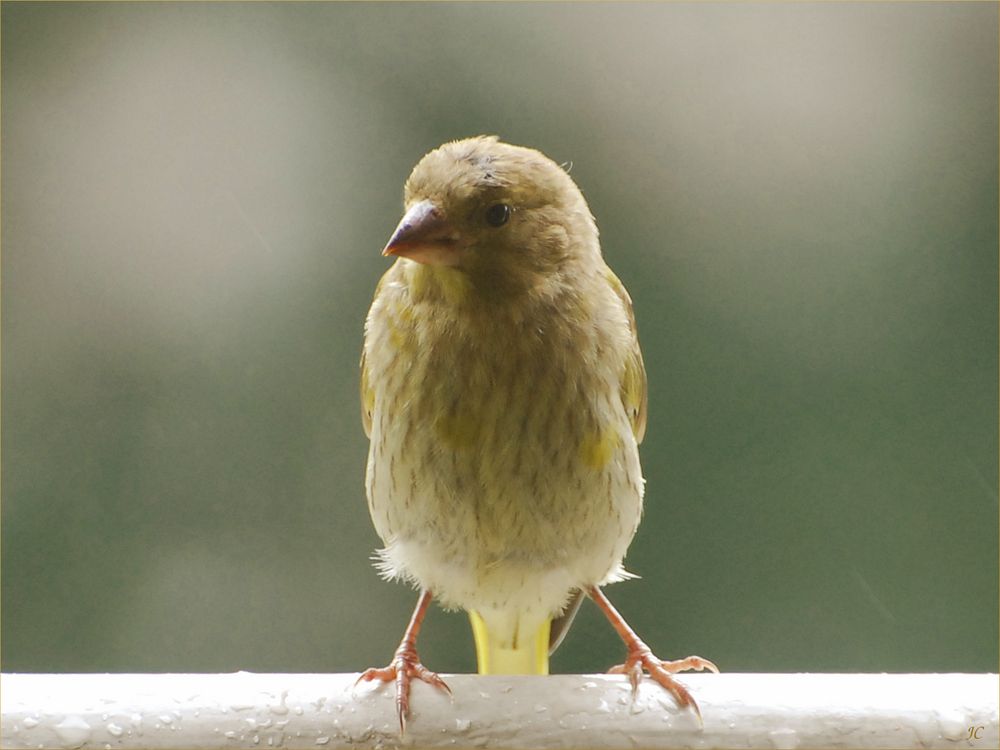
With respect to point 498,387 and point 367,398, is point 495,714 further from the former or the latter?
point 367,398

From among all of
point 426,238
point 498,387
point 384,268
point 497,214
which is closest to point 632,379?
point 498,387

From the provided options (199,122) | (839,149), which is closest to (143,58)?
(199,122)

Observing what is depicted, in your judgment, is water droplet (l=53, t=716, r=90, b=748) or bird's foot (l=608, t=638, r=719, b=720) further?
bird's foot (l=608, t=638, r=719, b=720)

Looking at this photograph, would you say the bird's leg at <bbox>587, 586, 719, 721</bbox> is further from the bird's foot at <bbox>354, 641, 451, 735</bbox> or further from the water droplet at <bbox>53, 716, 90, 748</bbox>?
the water droplet at <bbox>53, 716, 90, 748</bbox>

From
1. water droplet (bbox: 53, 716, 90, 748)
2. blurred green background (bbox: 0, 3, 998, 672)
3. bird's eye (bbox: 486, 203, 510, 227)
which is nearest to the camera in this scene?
water droplet (bbox: 53, 716, 90, 748)

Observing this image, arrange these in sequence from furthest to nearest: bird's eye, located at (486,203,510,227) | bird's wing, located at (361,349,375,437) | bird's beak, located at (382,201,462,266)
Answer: bird's wing, located at (361,349,375,437)
bird's eye, located at (486,203,510,227)
bird's beak, located at (382,201,462,266)

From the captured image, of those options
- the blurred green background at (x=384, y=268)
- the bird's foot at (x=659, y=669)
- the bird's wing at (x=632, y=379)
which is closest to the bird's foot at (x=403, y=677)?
the bird's foot at (x=659, y=669)

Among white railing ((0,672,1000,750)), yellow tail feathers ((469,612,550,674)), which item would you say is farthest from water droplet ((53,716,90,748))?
yellow tail feathers ((469,612,550,674))

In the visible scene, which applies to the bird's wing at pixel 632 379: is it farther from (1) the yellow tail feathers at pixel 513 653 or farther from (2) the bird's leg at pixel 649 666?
(1) the yellow tail feathers at pixel 513 653

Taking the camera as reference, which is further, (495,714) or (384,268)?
(384,268)
